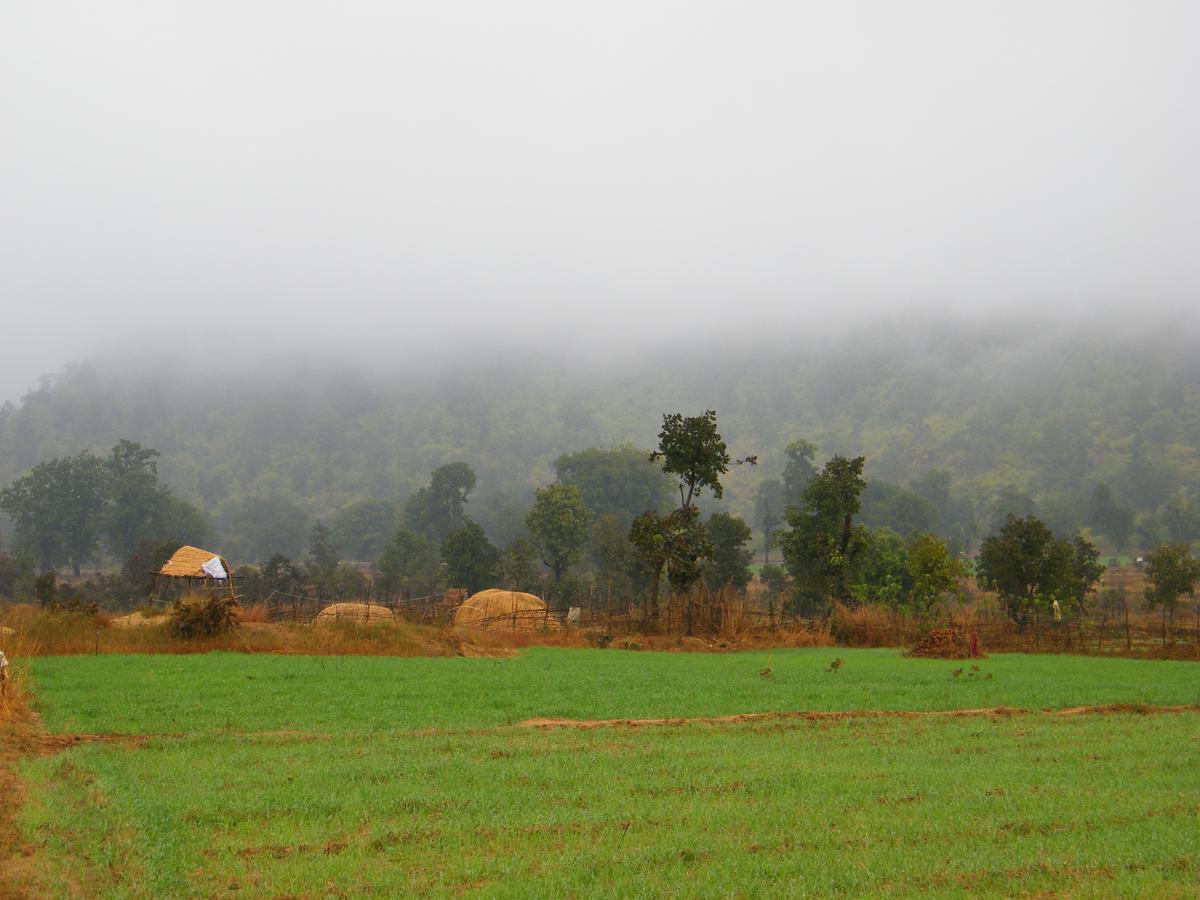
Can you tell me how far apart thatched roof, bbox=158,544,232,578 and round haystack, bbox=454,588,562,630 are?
1210cm

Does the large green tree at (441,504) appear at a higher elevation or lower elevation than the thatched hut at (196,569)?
higher

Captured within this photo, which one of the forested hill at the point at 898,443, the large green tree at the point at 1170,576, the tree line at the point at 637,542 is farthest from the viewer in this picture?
the forested hill at the point at 898,443

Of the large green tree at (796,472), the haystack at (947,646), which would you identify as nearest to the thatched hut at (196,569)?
the haystack at (947,646)

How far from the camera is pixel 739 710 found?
1850cm

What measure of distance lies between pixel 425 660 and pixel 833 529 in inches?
999

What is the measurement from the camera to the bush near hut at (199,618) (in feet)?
99.8

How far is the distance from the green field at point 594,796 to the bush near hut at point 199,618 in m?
10.2

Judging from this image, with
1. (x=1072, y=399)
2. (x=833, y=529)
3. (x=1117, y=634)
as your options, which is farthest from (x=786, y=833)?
(x=1072, y=399)

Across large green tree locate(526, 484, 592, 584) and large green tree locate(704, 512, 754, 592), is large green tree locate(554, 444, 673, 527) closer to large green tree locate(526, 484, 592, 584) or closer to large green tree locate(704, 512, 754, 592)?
large green tree locate(526, 484, 592, 584)

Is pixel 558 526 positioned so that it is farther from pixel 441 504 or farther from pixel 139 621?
pixel 139 621

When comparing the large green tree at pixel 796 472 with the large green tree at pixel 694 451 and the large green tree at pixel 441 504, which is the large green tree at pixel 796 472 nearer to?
the large green tree at pixel 441 504

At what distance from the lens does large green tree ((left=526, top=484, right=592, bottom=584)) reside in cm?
7312

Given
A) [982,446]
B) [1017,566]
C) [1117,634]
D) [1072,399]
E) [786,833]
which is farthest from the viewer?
[1072,399]

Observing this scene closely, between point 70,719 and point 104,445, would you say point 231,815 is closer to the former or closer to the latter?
point 70,719
